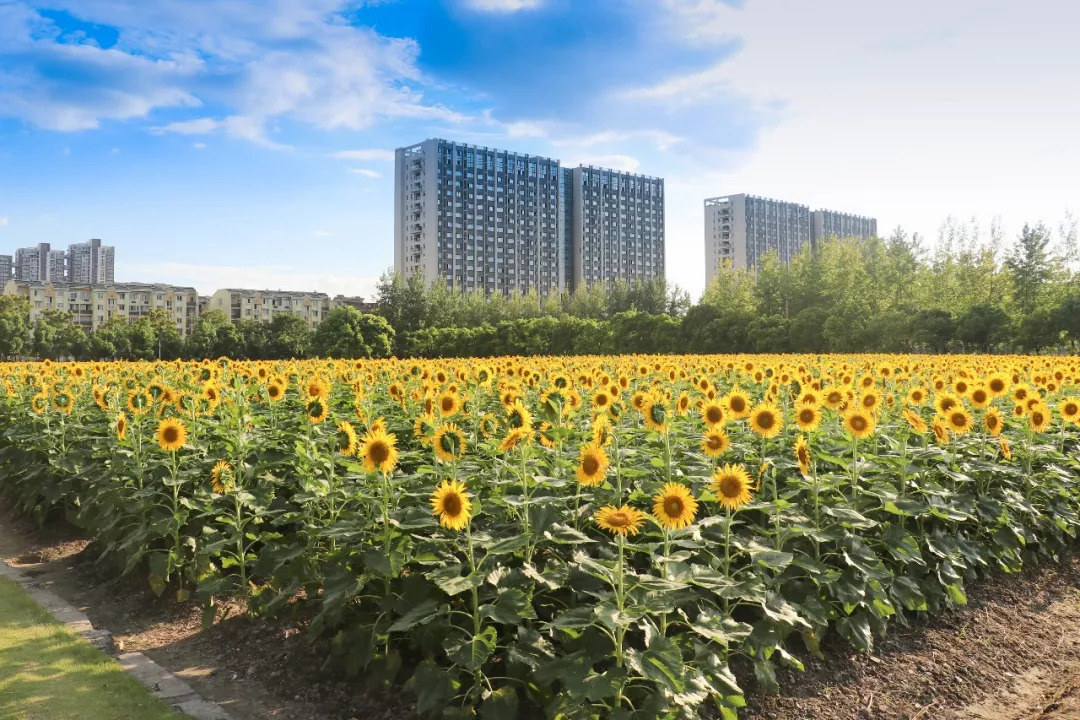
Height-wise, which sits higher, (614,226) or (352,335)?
(614,226)

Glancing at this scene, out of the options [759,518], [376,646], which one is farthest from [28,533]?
[759,518]

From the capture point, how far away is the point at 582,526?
3.98m

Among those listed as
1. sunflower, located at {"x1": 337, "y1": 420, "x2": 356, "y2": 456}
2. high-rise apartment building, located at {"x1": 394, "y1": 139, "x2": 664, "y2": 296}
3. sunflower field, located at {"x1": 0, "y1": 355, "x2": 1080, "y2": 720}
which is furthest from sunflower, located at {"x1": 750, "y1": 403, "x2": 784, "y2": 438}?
high-rise apartment building, located at {"x1": 394, "y1": 139, "x2": 664, "y2": 296}

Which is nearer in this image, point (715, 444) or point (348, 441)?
point (715, 444)

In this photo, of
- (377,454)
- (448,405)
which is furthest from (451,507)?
(448,405)

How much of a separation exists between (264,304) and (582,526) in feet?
420

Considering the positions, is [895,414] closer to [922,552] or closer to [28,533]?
[922,552]

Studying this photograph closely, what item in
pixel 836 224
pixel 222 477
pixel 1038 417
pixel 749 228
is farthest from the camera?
pixel 836 224

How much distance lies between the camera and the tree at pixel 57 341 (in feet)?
242

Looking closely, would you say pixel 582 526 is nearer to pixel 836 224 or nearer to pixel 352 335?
pixel 352 335

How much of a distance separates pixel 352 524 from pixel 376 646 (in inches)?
23.4

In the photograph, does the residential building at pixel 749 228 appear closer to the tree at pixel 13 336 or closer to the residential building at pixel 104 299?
the residential building at pixel 104 299

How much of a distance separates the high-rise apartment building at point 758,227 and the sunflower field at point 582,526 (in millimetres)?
138800

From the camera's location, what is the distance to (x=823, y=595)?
402cm
